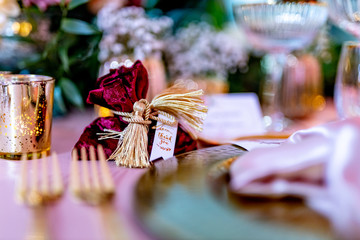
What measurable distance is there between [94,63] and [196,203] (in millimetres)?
651

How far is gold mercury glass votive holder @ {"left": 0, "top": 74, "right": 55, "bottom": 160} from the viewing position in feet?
1.73

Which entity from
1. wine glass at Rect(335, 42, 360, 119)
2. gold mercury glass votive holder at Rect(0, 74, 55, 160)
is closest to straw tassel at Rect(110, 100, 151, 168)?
gold mercury glass votive holder at Rect(0, 74, 55, 160)

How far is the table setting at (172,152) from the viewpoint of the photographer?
318 millimetres

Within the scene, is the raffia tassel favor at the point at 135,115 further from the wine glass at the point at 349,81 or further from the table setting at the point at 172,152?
the wine glass at the point at 349,81

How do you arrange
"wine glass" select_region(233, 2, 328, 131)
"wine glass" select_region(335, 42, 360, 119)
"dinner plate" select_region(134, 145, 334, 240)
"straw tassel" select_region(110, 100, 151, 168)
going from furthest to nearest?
"wine glass" select_region(233, 2, 328, 131)
"wine glass" select_region(335, 42, 360, 119)
"straw tassel" select_region(110, 100, 151, 168)
"dinner plate" select_region(134, 145, 334, 240)

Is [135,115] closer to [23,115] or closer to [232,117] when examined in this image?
[23,115]

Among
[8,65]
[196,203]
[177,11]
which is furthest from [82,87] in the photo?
[196,203]

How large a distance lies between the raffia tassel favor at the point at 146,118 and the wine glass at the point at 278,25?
0.38 m

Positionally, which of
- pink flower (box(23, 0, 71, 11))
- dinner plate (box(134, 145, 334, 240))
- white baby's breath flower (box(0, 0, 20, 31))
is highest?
pink flower (box(23, 0, 71, 11))

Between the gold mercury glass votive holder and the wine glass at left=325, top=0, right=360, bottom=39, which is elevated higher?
the wine glass at left=325, top=0, right=360, bottom=39

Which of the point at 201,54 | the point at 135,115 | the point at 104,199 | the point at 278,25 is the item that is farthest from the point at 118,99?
the point at 201,54

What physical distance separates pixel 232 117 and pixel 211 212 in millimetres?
532

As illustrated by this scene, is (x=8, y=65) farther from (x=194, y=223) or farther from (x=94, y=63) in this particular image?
(x=194, y=223)

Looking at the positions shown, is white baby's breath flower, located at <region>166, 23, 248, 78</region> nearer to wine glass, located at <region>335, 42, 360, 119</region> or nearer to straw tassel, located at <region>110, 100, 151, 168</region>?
wine glass, located at <region>335, 42, 360, 119</region>
